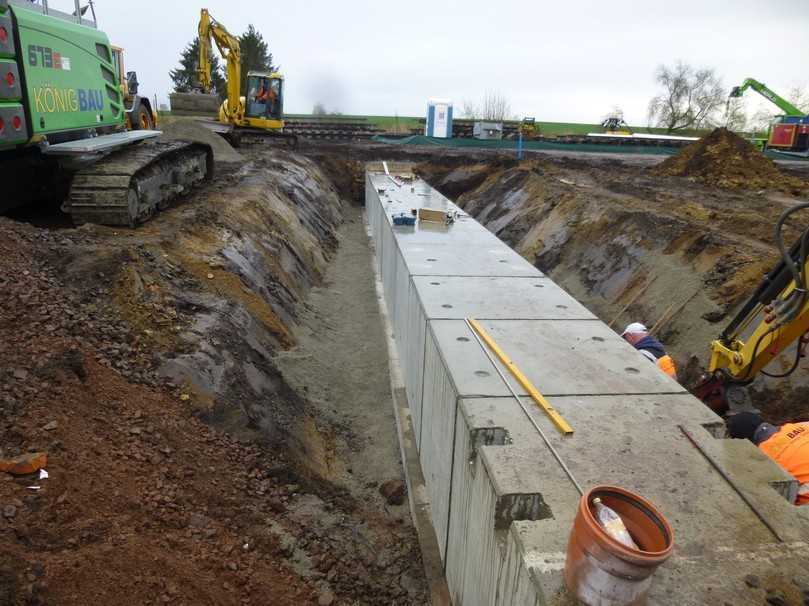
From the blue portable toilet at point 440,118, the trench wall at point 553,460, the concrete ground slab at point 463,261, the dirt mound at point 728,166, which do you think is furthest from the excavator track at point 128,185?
the blue portable toilet at point 440,118

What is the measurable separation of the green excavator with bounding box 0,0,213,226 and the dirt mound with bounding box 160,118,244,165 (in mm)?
6931

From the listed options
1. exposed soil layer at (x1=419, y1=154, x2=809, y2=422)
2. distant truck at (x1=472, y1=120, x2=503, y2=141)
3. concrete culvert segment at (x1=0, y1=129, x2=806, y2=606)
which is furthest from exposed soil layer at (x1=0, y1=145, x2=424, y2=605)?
distant truck at (x1=472, y1=120, x2=503, y2=141)

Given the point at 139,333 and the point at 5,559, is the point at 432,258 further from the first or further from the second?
the point at 5,559

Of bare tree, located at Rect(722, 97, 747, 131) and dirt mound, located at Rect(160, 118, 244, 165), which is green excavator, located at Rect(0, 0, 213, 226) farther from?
bare tree, located at Rect(722, 97, 747, 131)

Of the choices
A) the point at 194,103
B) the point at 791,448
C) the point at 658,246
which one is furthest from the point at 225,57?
the point at 791,448

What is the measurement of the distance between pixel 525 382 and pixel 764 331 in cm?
245

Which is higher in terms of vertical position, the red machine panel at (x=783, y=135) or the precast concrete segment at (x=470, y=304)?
the red machine panel at (x=783, y=135)

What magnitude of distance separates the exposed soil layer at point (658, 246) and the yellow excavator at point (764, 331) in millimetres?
1394

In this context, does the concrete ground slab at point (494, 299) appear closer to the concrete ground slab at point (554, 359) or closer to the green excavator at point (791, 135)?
the concrete ground slab at point (554, 359)

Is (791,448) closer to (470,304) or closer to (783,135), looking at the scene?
(470,304)

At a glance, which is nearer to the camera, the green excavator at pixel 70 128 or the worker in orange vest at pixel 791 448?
the worker in orange vest at pixel 791 448

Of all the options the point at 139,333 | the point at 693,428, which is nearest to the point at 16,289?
the point at 139,333

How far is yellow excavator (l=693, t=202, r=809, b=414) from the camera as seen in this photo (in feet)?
15.5

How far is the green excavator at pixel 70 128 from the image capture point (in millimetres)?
6551
